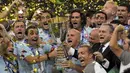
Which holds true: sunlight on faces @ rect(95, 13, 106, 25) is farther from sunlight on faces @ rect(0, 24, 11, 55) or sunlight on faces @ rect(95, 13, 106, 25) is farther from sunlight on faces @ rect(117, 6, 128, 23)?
sunlight on faces @ rect(0, 24, 11, 55)

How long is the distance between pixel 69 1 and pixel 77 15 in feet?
12.5

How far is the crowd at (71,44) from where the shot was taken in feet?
27.6

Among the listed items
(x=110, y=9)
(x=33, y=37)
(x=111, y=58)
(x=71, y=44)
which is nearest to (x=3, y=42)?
(x=33, y=37)

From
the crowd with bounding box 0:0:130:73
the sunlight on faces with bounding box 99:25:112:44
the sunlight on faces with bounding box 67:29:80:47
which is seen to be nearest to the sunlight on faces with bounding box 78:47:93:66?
the crowd with bounding box 0:0:130:73

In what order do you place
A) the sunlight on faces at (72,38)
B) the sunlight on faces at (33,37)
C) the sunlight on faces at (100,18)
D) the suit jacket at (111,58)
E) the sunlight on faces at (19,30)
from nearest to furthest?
the suit jacket at (111,58), the sunlight on faces at (72,38), the sunlight on faces at (33,37), the sunlight on faces at (100,18), the sunlight on faces at (19,30)

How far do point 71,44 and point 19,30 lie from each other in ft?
5.17

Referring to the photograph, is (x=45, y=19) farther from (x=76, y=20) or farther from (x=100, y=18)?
(x=100, y=18)

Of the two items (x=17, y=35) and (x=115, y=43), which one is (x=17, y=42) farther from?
(x=115, y=43)

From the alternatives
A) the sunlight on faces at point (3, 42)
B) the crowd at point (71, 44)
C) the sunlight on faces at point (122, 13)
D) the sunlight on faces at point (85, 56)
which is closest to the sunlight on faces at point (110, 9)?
the crowd at point (71, 44)

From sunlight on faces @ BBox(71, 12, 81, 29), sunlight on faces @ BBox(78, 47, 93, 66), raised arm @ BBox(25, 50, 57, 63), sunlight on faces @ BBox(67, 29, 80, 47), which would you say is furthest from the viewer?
sunlight on faces @ BBox(71, 12, 81, 29)

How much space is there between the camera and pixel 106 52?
849 cm

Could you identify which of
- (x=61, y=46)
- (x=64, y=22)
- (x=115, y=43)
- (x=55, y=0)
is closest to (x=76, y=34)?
(x=61, y=46)

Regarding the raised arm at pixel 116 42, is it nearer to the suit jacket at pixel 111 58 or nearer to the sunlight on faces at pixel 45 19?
the suit jacket at pixel 111 58

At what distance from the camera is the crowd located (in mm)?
8414
